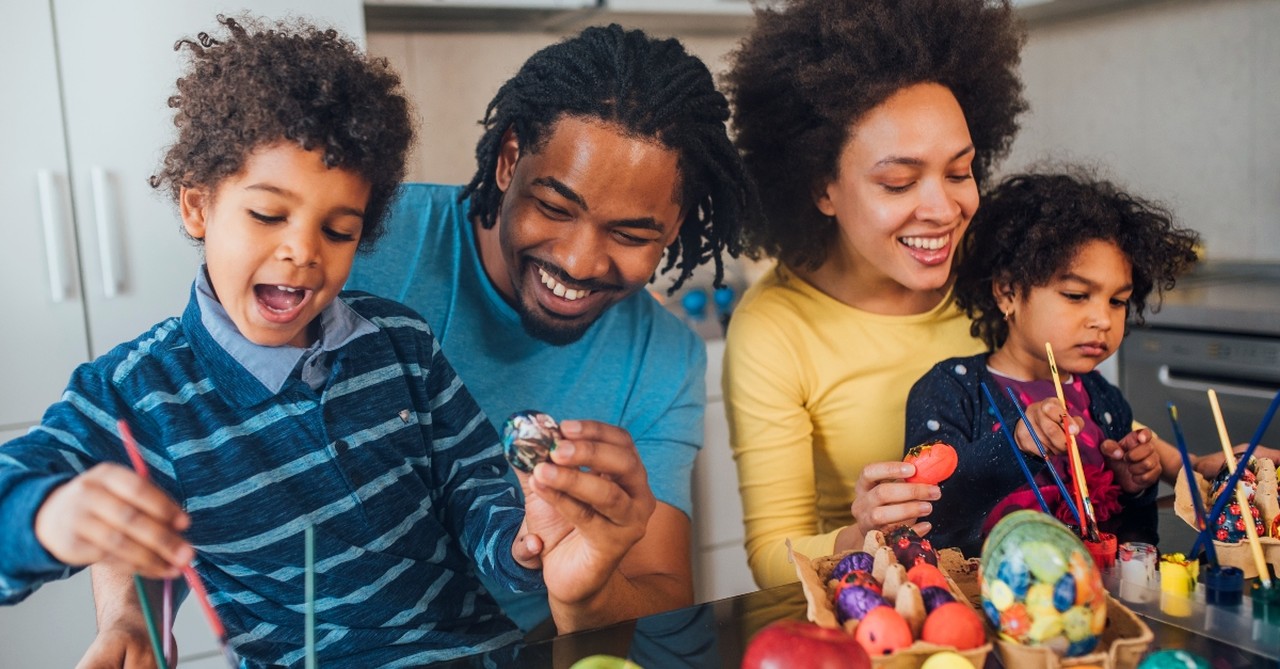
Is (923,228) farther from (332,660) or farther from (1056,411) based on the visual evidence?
(332,660)

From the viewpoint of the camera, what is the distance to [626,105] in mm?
1146

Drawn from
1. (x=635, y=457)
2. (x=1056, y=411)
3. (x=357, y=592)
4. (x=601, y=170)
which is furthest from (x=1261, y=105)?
(x=357, y=592)

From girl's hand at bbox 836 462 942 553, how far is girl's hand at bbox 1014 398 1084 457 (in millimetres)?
140

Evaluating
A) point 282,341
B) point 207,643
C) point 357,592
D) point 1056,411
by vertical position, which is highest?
point 282,341

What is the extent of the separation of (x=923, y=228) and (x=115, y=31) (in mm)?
1053

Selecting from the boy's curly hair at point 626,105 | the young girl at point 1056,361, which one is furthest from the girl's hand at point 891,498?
the boy's curly hair at point 626,105

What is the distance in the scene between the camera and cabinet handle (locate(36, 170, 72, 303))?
1.35 m

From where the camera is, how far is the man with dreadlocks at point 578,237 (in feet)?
3.75

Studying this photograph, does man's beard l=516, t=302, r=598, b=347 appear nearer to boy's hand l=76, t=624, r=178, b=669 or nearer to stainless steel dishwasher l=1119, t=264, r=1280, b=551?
boy's hand l=76, t=624, r=178, b=669

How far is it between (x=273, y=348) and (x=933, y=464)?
69 cm

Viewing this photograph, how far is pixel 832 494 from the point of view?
1.48m

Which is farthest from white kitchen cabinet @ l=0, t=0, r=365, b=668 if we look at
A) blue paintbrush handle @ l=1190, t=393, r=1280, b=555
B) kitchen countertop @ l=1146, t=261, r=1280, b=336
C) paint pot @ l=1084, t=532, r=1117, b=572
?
kitchen countertop @ l=1146, t=261, r=1280, b=336

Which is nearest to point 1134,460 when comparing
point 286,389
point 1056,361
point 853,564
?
point 1056,361

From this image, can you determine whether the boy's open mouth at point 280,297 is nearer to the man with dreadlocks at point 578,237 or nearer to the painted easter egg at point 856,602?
the man with dreadlocks at point 578,237
